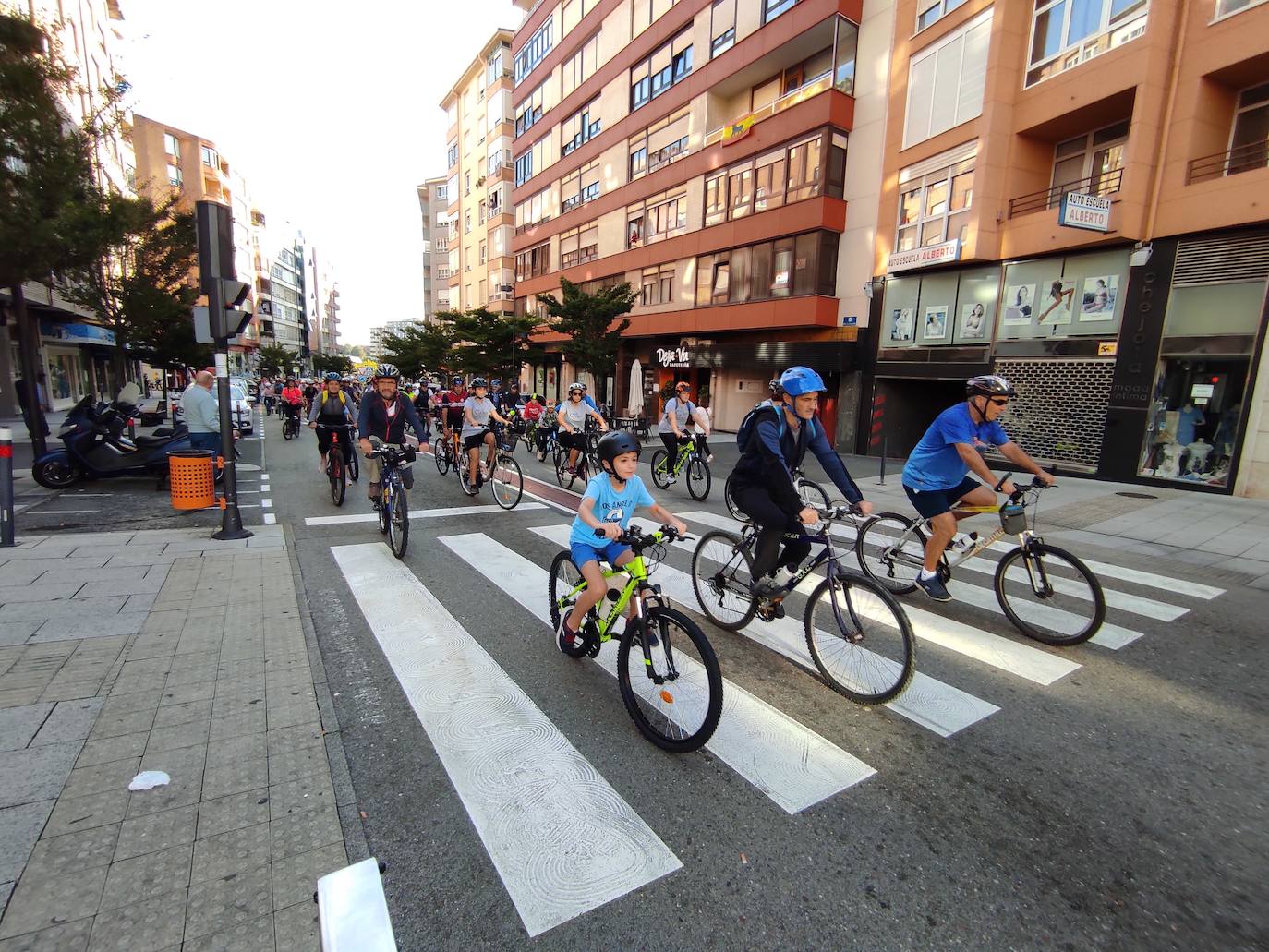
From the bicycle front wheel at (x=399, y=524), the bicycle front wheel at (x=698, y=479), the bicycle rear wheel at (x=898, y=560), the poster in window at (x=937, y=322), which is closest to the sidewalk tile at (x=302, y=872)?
the bicycle rear wheel at (x=898, y=560)

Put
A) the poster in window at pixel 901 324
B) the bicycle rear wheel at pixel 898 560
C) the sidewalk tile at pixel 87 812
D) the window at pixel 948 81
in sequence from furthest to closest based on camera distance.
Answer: the poster in window at pixel 901 324 → the window at pixel 948 81 → the bicycle rear wheel at pixel 898 560 → the sidewalk tile at pixel 87 812

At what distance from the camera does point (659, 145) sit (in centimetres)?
2620

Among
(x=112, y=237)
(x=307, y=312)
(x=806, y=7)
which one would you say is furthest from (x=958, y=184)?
(x=307, y=312)

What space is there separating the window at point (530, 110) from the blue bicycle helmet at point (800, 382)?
131 feet

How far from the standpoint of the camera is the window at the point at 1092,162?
12984 mm

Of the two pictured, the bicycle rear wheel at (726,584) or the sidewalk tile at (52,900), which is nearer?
the sidewalk tile at (52,900)

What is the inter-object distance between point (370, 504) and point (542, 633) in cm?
582

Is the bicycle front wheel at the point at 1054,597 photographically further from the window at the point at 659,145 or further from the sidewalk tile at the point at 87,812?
the window at the point at 659,145

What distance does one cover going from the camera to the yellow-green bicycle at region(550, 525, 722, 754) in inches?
120

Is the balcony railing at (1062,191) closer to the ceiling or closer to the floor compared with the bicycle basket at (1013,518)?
closer to the ceiling

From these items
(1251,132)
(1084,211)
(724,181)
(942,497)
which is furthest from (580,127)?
(942,497)

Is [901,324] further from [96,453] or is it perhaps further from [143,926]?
[143,926]

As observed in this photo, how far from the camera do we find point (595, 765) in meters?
3.01

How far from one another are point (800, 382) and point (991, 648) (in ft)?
8.07
